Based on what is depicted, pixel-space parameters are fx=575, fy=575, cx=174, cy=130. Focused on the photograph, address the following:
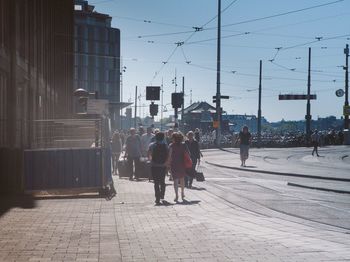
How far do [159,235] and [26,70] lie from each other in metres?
13.0

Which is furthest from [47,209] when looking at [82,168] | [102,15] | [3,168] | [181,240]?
[102,15]

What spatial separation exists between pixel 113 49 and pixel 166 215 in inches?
3586

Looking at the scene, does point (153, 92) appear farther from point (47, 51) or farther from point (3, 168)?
point (3, 168)

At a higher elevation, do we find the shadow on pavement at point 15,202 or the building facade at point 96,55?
the building facade at point 96,55

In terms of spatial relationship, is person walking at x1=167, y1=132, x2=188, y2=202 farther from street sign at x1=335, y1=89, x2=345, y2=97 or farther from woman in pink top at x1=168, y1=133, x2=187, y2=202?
street sign at x1=335, y1=89, x2=345, y2=97

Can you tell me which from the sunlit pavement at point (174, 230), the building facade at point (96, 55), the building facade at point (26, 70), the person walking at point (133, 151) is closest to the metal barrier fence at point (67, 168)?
the building facade at point (26, 70)

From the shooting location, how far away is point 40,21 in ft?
80.9

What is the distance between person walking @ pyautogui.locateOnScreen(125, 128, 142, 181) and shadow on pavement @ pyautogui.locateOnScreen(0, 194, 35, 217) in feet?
17.5

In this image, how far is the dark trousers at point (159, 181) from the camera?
40.4 ft

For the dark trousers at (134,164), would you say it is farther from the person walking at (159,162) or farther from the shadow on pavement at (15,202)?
the shadow on pavement at (15,202)

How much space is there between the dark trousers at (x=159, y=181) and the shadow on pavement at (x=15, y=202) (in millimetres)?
2603

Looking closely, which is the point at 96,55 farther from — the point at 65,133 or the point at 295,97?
the point at 65,133

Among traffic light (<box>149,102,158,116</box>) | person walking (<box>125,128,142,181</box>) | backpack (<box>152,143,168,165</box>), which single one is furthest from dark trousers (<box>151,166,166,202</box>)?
traffic light (<box>149,102,158,116</box>)

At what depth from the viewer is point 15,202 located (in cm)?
1243
